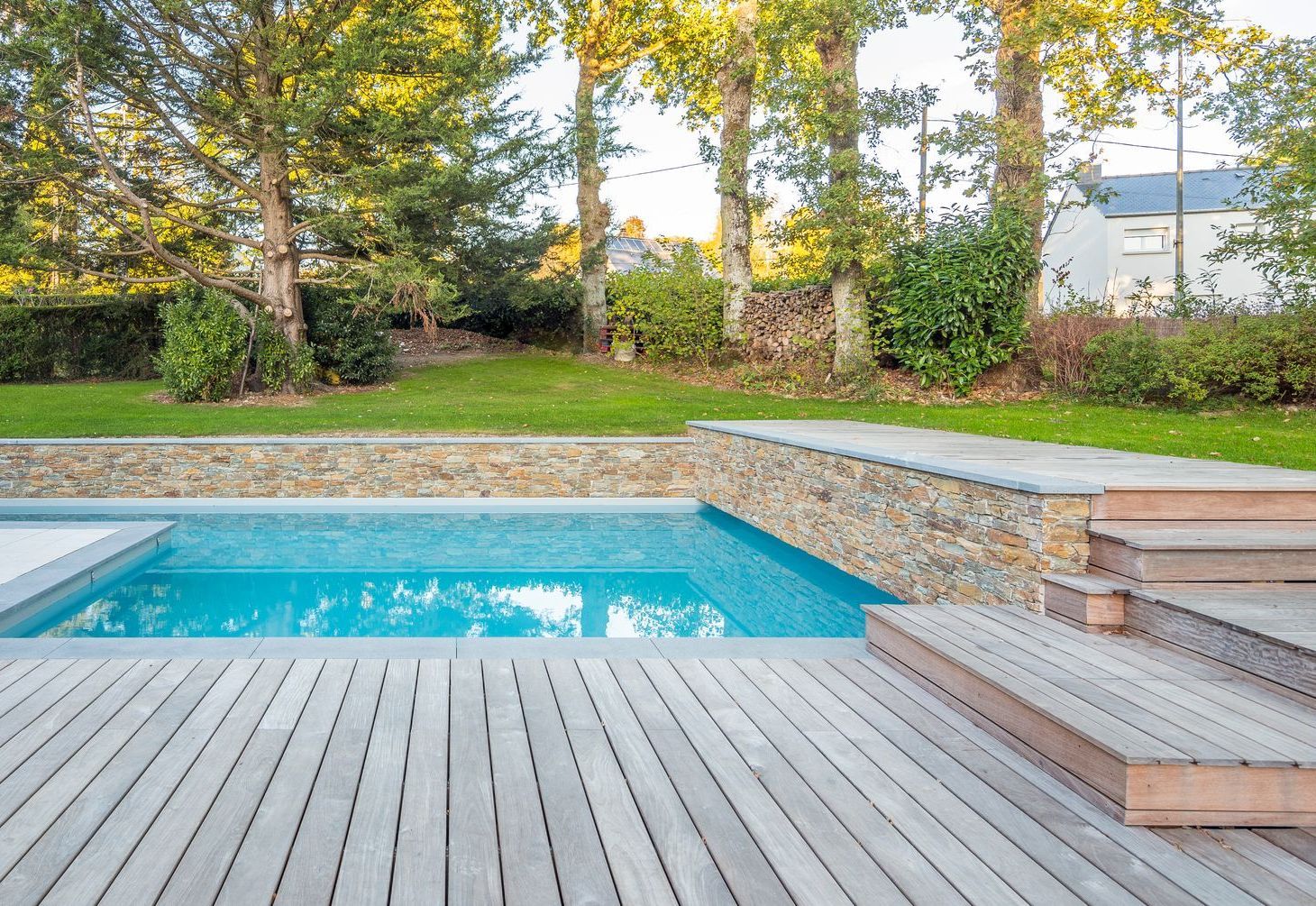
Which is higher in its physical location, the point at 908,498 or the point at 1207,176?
the point at 1207,176

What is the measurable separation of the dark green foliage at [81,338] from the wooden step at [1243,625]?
1589 cm

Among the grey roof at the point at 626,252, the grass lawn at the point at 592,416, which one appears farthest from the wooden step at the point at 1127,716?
the grey roof at the point at 626,252

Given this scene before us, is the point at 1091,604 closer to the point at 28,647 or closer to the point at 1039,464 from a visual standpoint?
the point at 1039,464

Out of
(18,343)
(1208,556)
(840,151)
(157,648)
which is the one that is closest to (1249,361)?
(840,151)

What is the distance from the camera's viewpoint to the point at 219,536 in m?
7.32

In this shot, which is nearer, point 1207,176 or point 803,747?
point 803,747

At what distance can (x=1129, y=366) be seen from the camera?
401 inches

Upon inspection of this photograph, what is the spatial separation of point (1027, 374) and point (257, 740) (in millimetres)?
11283

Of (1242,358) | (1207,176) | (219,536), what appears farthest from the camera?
(1207,176)

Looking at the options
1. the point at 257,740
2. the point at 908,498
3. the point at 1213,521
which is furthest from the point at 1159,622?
the point at 257,740

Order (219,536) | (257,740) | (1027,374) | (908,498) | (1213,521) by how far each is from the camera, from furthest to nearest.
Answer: (1027,374) < (219,536) < (908,498) < (1213,521) < (257,740)

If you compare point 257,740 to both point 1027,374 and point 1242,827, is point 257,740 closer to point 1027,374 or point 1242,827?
→ point 1242,827

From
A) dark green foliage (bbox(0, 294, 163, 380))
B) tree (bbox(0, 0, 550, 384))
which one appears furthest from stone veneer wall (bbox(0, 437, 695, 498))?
dark green foliage (bbox(0, 294, 163, 380))

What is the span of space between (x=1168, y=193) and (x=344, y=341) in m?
22.7
